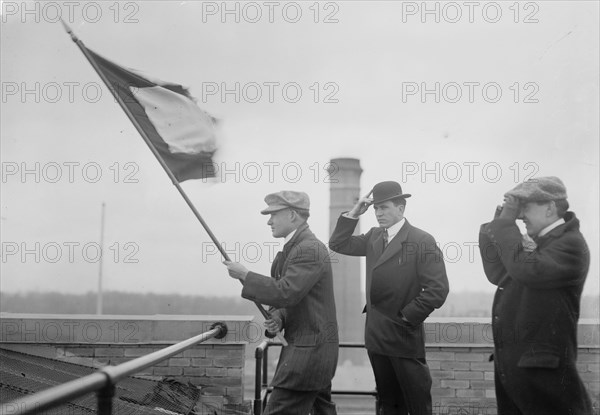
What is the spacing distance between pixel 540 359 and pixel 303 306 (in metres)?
1.40

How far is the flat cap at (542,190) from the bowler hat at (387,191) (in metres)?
1.20

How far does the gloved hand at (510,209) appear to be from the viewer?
127 inches

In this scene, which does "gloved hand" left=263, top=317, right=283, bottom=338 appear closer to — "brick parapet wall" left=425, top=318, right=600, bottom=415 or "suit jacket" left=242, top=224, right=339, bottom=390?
"suit jacket" left=242, top=224, right=339, bottom=390

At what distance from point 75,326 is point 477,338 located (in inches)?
126

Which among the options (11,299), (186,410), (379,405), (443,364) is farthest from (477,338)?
(11,299)

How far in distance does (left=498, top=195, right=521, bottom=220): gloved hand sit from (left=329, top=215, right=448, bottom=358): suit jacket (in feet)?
3.13

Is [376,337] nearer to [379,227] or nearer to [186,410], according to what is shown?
[379,227]

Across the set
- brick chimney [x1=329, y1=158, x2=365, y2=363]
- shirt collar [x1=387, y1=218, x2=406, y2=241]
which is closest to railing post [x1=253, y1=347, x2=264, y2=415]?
shirt collar [x1=387, y1=218, x2=406, y2=241]

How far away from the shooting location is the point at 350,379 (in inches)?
394

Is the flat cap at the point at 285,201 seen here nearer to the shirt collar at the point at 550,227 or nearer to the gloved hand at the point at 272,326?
the gloved hand at the point at 272,326

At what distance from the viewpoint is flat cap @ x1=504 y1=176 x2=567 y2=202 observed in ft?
10.5

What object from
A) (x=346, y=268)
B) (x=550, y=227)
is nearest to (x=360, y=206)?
(x=550, y=227)

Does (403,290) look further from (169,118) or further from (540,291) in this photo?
(169,118)

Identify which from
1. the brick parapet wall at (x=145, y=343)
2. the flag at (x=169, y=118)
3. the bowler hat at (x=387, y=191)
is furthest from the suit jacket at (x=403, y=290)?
the brick parapet wall at (x=145, y=343)
